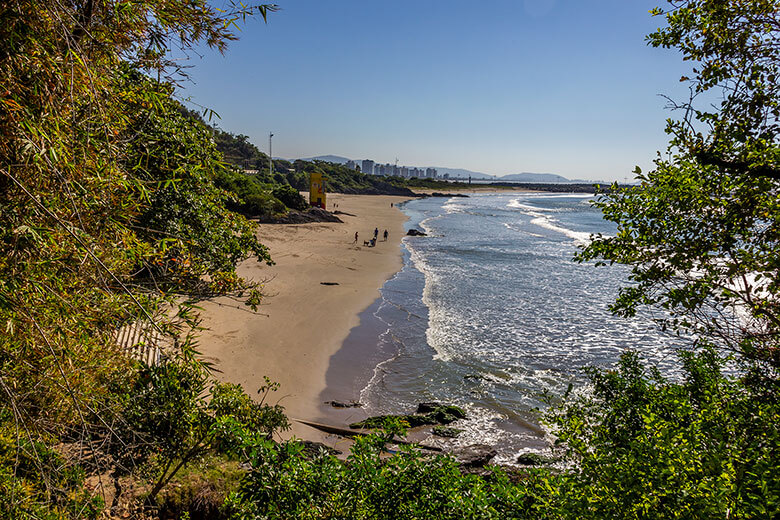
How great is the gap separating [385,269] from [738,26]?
2323cm

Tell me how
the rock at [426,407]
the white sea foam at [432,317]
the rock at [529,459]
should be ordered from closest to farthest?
1. the rock at [529,459]
2. the rock at [426,407]
3. the white sea foam at [432,317]

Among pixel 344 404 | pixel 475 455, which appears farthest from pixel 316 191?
pixel 475 455

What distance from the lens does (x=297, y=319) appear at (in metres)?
16.7

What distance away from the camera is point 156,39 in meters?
3.70

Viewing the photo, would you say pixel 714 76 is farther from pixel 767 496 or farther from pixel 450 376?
pixel 450 376

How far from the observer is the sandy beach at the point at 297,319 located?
11781 mm

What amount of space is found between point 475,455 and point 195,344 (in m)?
6.82

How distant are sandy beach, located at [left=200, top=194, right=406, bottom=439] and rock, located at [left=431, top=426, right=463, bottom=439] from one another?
293cm

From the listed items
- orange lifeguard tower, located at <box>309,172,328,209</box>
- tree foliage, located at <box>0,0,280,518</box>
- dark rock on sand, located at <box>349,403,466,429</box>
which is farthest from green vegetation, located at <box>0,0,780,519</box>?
orange lifeguard tower, located at <box>309,172,328,209</box>

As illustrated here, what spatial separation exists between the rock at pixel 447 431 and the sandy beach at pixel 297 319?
115 inches

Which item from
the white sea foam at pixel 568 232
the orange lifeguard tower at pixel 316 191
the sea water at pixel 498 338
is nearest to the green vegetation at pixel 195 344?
the sea water at pixel 498 338

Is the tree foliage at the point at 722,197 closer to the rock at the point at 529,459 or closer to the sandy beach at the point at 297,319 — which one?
the rock at the point at 529,459

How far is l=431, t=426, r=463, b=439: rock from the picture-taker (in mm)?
10090

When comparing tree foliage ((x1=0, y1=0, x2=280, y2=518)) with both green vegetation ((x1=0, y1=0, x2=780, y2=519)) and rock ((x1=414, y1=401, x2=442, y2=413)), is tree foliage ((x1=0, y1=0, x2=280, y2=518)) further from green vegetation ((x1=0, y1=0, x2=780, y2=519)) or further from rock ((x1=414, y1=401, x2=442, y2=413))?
rock ((x1=414, y1=401, x2=442, y2=413))
